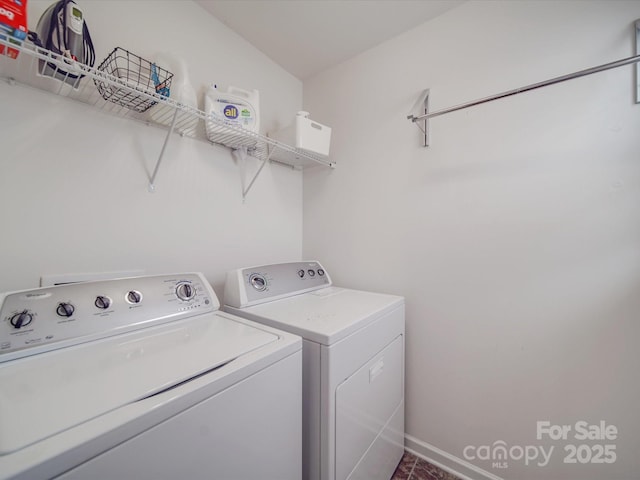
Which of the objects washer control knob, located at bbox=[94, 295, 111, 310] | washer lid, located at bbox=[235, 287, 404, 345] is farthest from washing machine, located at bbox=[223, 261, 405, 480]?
washer control knob, located at bbox=[94, 295, 111, 310]

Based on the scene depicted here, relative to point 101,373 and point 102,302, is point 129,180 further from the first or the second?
point 101,373

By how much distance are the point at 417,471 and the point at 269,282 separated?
1438 millimetres

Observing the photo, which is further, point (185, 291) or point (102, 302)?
point (185, 291)

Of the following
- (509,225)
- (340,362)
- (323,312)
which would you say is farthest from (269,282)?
(509,225)

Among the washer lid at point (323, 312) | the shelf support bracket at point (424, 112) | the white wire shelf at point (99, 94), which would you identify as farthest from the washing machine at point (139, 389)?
the shelf support bracket at point (424, 112)

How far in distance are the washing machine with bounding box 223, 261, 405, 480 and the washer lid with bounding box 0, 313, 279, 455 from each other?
23cm

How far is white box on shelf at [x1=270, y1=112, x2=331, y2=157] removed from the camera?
165 cm

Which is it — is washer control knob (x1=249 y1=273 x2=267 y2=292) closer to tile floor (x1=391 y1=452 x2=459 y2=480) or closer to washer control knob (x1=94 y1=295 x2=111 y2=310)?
washer control knob (x1=94 y1=295 x2=111 y2=310)

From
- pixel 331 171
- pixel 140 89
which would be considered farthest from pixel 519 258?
pixel 140 89

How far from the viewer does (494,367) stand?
1376 millimetres

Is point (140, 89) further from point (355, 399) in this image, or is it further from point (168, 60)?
point (355, 399)

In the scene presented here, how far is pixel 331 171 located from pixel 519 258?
4.46 ft

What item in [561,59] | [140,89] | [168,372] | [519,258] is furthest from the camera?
[519,258]

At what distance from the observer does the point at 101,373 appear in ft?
2.13
